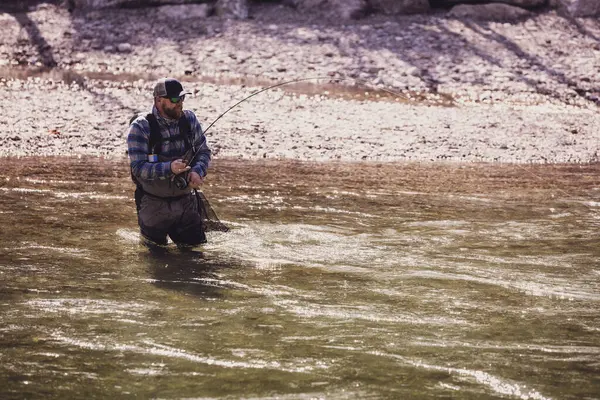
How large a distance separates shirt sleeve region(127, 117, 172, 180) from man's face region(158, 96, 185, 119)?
166 mm

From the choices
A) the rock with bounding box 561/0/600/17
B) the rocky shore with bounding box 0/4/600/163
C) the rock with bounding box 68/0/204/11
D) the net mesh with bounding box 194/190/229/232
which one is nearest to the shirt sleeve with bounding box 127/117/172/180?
the net mesh with bounding box 194/190/229/232

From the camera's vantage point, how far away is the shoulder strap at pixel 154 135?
7398 mm

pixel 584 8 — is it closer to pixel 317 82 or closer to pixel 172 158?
pixel 317 82

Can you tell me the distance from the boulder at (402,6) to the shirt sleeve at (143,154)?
590 inches

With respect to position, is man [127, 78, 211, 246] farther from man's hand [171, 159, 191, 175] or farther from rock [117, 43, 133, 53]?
rock [117, 43, 133, 53]

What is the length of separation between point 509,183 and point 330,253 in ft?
15.8

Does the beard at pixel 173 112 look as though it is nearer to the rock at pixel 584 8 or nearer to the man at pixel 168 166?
the man at pixel 168 166

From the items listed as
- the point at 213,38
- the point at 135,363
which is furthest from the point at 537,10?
the point at 135,363

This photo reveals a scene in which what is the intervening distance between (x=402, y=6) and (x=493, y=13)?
79.6 inches

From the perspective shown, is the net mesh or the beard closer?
the beard

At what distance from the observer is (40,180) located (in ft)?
37.4

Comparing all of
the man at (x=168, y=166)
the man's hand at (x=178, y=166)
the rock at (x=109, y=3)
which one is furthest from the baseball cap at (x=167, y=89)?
the rock at (x=109, y=3)

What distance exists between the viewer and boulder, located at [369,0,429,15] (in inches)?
846

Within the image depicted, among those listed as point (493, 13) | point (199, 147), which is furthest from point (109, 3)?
point (199, 147)
